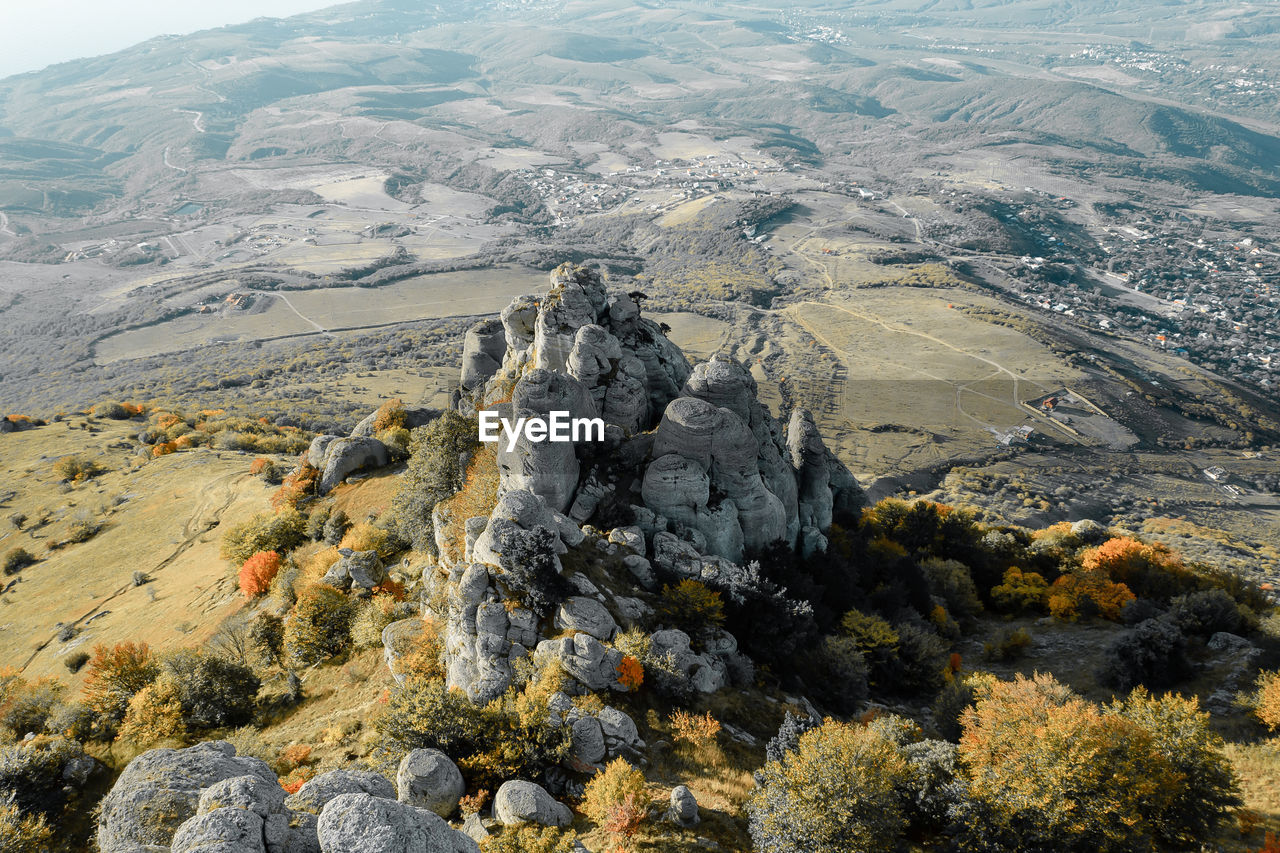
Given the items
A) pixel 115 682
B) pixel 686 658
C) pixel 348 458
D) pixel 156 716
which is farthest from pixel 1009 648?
pixel 348 458

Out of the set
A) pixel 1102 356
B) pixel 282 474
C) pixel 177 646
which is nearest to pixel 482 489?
pixel 177 646

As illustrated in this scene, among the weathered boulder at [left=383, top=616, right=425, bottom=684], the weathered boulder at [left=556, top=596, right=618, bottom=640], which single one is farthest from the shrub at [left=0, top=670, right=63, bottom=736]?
the weathered boulder at [left=556, top=596, right=618, bottom=640]

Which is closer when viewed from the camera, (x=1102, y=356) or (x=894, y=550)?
(x=894, y=550)

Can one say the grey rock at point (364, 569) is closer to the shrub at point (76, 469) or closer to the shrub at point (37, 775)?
the shrub at point (37, 775)

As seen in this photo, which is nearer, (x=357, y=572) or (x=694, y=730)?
(x=694, y=730)

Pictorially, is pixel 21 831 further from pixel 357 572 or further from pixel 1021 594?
pixel 1021 594

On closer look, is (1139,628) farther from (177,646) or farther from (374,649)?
(177,646)

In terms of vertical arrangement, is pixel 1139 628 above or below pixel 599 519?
below
